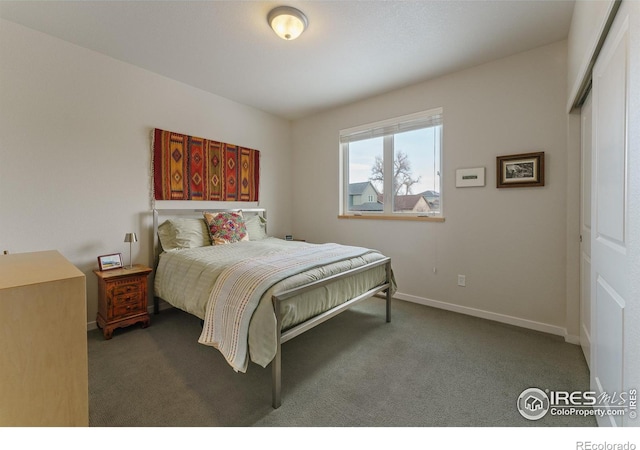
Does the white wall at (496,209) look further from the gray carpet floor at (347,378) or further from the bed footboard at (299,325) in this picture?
the bed footboard at (299,325)

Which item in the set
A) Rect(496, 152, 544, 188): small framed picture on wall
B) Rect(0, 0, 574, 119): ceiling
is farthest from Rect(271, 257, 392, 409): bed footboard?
Rect(0, 0, 574, 119): ceiling

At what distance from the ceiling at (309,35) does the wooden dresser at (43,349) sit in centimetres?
213

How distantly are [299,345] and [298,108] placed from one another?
10.6ft

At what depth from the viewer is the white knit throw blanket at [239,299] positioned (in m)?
1.66

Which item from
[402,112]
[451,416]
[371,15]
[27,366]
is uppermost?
[371,15]

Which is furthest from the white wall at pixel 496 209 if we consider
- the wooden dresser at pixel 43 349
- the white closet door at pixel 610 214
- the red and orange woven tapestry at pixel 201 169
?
the wooden dresser at pixel 43 349

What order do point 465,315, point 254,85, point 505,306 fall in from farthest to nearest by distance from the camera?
1. point 254,85
2. point 465,315
3. point 505,306

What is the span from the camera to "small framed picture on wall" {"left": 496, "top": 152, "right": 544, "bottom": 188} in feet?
8.28

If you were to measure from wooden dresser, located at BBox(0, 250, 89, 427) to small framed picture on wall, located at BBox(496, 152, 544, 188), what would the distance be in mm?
3231

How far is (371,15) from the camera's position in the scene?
6.96ft

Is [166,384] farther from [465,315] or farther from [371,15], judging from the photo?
[371,15]

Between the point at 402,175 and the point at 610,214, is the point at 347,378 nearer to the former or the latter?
the point at 610,214

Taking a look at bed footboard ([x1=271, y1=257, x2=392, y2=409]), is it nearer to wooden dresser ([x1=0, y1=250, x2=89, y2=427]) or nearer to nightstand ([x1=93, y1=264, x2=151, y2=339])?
wooden dresser ([x1=0, y1=250, x2=89, y2=427])

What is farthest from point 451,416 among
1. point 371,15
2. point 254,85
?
point 254,85
